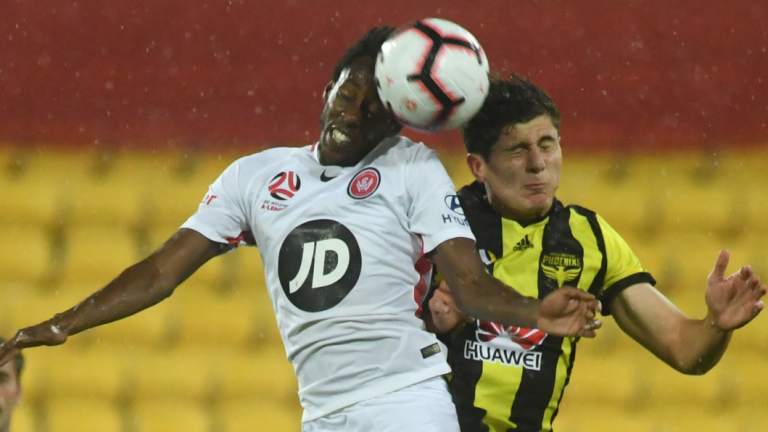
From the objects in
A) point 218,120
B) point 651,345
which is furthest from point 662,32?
point 651,345

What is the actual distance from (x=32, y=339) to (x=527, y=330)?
3.41ft

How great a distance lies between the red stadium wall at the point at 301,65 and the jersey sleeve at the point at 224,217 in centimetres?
235

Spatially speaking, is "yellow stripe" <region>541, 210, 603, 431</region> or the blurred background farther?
the blurred background

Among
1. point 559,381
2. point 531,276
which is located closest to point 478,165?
point 531,276

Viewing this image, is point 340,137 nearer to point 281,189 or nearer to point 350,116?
point 350,116

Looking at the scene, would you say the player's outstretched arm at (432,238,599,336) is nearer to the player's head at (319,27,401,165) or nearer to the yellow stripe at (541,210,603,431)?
the player's head at (319,27,401,165)

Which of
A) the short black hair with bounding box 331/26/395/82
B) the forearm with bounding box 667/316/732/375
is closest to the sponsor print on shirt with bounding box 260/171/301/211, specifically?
the short black hair with bounding box 331/26/395/82

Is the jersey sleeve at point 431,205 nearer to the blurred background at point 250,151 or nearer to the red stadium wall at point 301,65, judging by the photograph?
the blurred background at point 250,151

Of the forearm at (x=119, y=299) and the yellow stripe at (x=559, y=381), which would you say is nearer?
the forearm at (x=119, y=299)

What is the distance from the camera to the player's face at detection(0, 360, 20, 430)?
326 centimetres

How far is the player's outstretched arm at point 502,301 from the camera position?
2.30 metres

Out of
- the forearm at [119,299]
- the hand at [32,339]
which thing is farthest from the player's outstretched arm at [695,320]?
the hand at [32,339]

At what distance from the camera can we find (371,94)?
261cm

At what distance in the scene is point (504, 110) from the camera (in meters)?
2.85
